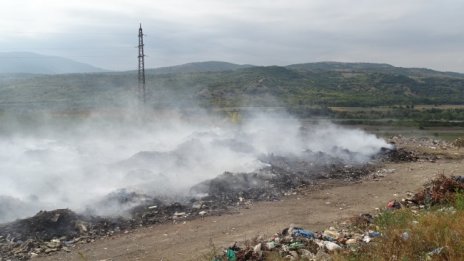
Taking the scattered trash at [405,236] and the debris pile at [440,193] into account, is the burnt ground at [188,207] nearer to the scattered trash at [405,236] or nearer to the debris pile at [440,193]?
the debris pile at [440,193]

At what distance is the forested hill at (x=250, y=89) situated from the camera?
5647 centimetres

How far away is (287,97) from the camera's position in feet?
226

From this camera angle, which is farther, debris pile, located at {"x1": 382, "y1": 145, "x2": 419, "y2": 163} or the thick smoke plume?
debris pile, located at {"x1": 382, "y1": 145, "x2": 419, "y2": 163}

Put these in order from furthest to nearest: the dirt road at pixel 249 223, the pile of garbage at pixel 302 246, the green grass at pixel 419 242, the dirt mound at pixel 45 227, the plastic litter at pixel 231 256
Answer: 1. the dirt mound at pixel 45 227
2. the dirt road at pixel 249 223
3. the plastic litter at pixel 231 256
4. the pile of garbage at pixel 302 246
5. the green grass at pixel 419 242

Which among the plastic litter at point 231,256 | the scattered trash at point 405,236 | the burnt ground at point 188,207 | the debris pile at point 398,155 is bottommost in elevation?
the burnt ground at point 188,207

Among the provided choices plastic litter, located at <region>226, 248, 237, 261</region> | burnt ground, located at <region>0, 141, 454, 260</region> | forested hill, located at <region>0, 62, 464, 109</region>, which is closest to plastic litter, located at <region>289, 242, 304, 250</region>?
plastic litter, located at <region>226, 248, 237, 261</region>

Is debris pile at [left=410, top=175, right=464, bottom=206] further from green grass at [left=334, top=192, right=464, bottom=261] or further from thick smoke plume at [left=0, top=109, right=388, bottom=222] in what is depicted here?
thick smoke plume at [left=0, top=109, right=388, bottom=222]

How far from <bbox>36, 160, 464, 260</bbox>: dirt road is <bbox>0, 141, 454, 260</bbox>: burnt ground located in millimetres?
352

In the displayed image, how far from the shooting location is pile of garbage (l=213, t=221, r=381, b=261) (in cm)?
603

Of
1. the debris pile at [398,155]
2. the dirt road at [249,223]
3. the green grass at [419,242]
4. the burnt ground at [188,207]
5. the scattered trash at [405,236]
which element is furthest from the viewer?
the debris pile at [398,155]

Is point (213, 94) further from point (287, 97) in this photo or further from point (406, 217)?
point (406, 217)

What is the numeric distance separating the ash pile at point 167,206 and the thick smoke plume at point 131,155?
0.50 meters

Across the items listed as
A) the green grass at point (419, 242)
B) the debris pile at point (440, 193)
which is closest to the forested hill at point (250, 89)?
the debris pile at point (440, 193)

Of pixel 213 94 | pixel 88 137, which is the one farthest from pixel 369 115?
pixel 88 137
